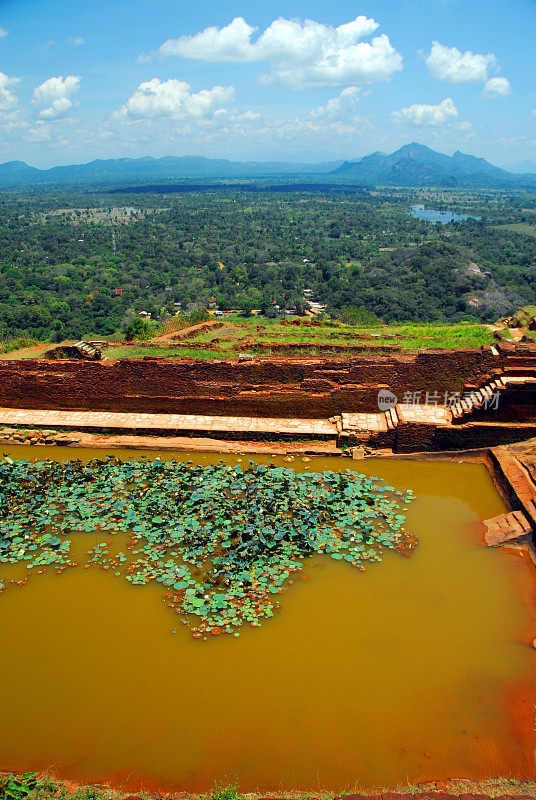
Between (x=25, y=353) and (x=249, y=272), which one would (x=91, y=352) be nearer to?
(x=25, y=353)

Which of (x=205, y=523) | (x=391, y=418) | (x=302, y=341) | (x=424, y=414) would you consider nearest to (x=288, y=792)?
(x=205, y=523)

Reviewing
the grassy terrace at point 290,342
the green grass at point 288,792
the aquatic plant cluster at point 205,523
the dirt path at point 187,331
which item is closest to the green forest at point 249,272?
the dirt path at point 187,331

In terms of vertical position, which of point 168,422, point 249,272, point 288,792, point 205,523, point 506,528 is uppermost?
point 249,272

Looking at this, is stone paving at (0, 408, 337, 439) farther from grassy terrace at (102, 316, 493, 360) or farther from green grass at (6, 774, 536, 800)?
green grass at (6, 774, 536, 800)

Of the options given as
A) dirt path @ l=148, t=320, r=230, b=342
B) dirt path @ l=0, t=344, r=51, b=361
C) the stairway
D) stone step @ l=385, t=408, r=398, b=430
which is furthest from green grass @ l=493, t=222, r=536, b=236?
the stairway

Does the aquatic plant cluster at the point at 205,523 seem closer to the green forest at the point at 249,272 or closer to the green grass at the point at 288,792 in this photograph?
the green grass at the point at 288,792

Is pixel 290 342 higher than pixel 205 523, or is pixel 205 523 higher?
pixel 290 342

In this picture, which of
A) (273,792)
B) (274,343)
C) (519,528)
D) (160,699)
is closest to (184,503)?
(160,699)

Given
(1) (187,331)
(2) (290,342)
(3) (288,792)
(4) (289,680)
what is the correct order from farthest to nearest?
1. (1) (187,331)
2. (2) (290,342)
3. (4) (289,680)
4. (3) (288,792)
